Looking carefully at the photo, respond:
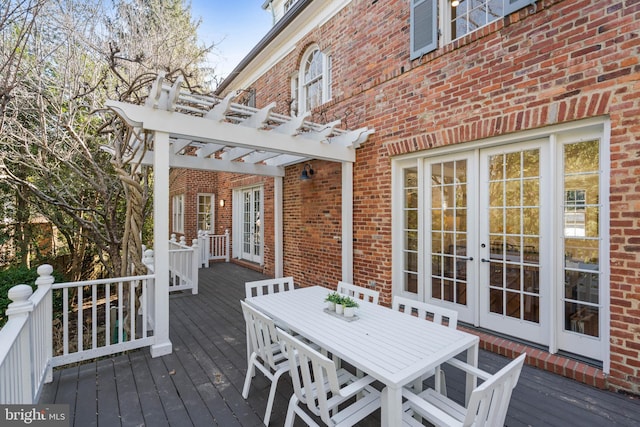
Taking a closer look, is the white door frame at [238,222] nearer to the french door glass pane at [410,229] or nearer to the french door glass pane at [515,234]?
the french door glass pane at [410,229]

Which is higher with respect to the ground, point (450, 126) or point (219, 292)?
point (450, 126)

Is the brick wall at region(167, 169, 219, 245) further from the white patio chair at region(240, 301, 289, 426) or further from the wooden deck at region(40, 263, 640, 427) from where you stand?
the white patio chair at region(240, 301, 289, 426)

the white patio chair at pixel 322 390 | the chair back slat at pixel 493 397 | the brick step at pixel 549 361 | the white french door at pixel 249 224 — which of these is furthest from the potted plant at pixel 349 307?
the white french door at pixel 249 224

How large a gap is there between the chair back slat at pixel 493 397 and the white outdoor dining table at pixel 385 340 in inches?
13.8

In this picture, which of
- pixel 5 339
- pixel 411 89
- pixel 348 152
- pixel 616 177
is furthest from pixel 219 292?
pixel 616 177

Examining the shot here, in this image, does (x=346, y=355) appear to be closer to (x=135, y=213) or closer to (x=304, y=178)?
(x=135, y=213)

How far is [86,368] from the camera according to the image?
3062 mm

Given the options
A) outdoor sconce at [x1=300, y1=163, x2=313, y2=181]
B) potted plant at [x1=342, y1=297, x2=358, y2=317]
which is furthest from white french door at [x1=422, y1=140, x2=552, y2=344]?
outdoor sconce at [x1=300, y1=163, x2=313, y2=181]

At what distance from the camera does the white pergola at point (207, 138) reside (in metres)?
3.13

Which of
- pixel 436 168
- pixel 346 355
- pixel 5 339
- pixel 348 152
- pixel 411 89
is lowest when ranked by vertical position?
pixel 346 355

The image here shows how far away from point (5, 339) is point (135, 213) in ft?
9.43

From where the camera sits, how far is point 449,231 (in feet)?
13.0

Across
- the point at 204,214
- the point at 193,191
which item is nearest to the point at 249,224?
the point at 204,214

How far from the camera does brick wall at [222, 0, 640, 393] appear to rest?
2549 mm
